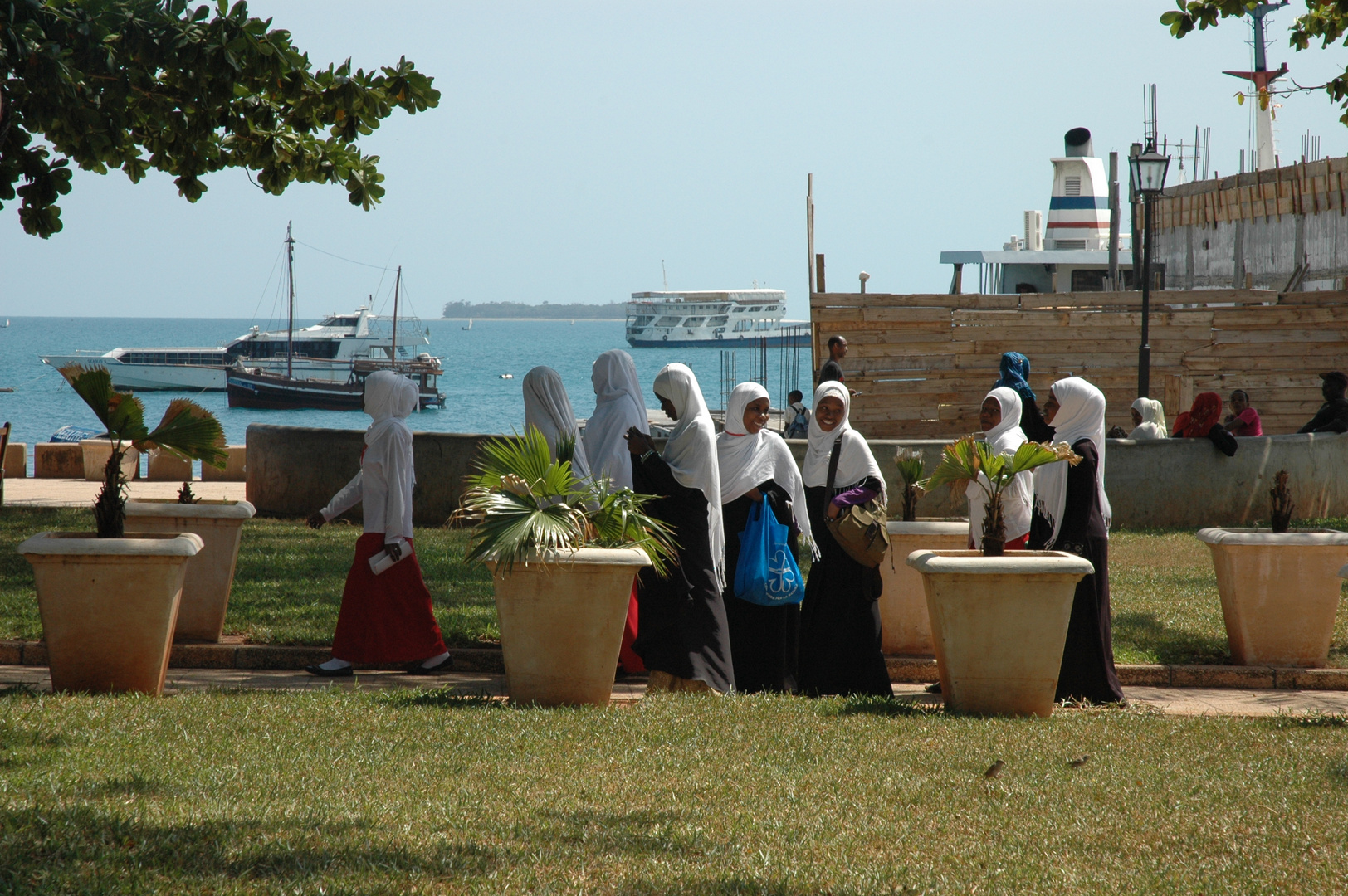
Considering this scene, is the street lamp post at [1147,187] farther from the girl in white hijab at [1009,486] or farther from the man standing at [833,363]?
the girl in white hijab at [1009,486]

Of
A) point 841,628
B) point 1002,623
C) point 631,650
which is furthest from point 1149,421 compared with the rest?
point 1002,623

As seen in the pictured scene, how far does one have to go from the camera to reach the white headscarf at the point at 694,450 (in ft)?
21.3

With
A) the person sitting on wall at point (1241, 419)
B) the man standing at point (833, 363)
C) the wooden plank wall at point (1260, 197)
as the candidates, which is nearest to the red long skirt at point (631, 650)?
the man standing at point (833, 363)

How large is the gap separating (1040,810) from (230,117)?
6517mm

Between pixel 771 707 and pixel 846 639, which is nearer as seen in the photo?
pixel 771 707

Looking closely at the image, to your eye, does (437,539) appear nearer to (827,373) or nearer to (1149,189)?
(827,373)

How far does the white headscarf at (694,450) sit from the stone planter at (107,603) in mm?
2352

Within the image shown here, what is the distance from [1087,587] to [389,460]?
380 centimetres

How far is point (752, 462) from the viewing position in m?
6.78

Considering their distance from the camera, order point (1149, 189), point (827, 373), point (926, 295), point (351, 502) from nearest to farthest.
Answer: point (351, 502) < point (827, 373) < point (1149, 189) < point (926, 295)

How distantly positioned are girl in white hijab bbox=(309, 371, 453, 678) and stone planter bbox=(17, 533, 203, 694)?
1.28 metres

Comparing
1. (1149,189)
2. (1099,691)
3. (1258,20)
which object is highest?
(1258,20)

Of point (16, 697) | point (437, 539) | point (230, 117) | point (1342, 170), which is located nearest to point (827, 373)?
point (437, 539)

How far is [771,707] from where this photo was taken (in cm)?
609
